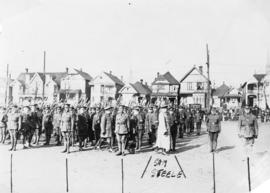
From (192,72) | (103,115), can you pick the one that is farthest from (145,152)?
→ (192,72)

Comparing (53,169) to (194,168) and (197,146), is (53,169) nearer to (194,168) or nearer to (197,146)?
(194,168)

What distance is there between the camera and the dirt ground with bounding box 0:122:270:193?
258 inches

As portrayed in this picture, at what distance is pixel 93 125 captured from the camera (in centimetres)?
1079

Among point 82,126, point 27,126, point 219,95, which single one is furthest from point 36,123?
point 219,95

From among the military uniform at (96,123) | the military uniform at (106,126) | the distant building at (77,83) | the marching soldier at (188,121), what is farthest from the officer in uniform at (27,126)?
the distant building at (77,83)

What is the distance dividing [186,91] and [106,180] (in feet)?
107

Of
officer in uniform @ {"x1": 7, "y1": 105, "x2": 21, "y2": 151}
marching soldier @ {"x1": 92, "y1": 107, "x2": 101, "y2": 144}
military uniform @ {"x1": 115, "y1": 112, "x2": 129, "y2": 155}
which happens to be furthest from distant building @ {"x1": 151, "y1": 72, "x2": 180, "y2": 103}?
military uniform @ {"x1": 115, "y1": 112, "x2": 129, "y2": 155}

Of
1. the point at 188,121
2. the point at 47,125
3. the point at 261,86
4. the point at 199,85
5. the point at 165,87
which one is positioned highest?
the point at 199,85

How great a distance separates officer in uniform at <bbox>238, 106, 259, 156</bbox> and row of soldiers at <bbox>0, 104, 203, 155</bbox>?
1.95 m

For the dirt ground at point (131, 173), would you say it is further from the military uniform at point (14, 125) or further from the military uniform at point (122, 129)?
the military uniform at point (14, 125)

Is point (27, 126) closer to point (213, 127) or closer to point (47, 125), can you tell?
point (47, 125)

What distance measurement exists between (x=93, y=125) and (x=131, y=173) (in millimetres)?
3750

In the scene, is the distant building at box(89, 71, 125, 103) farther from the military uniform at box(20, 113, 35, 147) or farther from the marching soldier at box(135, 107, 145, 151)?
the marching soldier at box(135, 107, 145, 151)

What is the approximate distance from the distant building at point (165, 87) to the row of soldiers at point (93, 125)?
1059 inches
